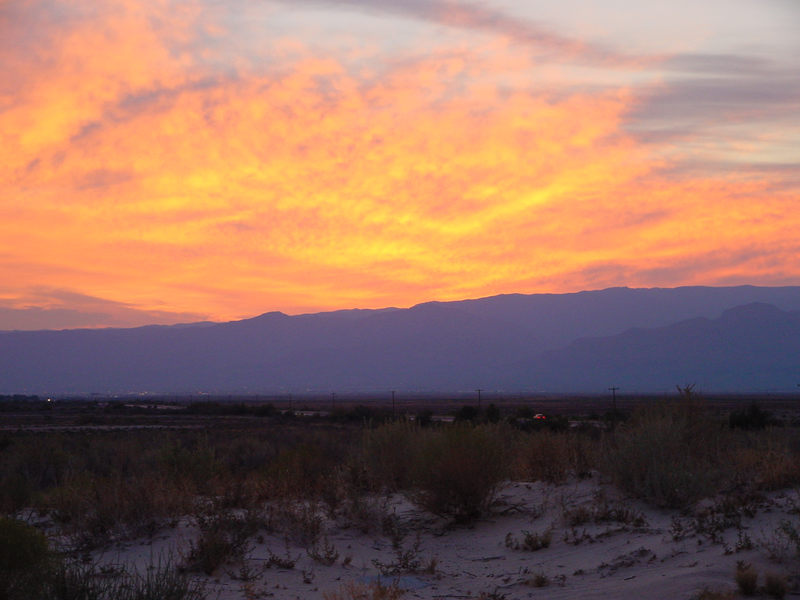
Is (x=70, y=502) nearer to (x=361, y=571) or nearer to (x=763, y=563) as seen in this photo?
(x=361, y=571)

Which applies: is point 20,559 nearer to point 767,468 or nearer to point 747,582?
point 747,582

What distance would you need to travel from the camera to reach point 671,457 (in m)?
13.6

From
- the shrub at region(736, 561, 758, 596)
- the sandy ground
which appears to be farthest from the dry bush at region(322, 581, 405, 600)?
the shrub at region(736, 561, 758, 596)

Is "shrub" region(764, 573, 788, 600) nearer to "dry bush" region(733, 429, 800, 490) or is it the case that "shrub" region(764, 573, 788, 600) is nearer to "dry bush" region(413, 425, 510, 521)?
"dry bush" region(733, 429, 800, 490)

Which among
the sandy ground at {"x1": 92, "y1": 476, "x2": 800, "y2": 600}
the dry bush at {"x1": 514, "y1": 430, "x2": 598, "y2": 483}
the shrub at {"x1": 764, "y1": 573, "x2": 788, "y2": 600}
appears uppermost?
the dry bush at {"x1": 514, "y1": 430, "x2": 598, "y2": 483}

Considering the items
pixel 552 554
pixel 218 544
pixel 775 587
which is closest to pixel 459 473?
pixel 552 554

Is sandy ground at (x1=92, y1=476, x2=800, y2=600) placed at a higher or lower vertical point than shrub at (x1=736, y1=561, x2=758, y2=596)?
lower

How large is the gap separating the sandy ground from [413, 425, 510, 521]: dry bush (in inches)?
14.1

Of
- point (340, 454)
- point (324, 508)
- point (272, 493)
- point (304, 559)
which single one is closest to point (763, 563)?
point (304, 559)

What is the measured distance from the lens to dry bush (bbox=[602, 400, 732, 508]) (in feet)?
41.4

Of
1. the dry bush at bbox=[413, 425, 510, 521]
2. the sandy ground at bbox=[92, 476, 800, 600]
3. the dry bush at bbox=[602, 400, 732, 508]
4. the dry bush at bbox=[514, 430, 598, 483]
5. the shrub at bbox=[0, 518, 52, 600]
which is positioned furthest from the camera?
the dry bush at bbox=[514, 430, 598, 483]

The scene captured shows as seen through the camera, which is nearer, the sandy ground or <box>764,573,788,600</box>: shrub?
<box>764,573,788,600</box>: shrub

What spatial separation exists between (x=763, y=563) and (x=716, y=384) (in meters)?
204

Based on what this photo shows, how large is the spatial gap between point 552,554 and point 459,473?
9.01ft
